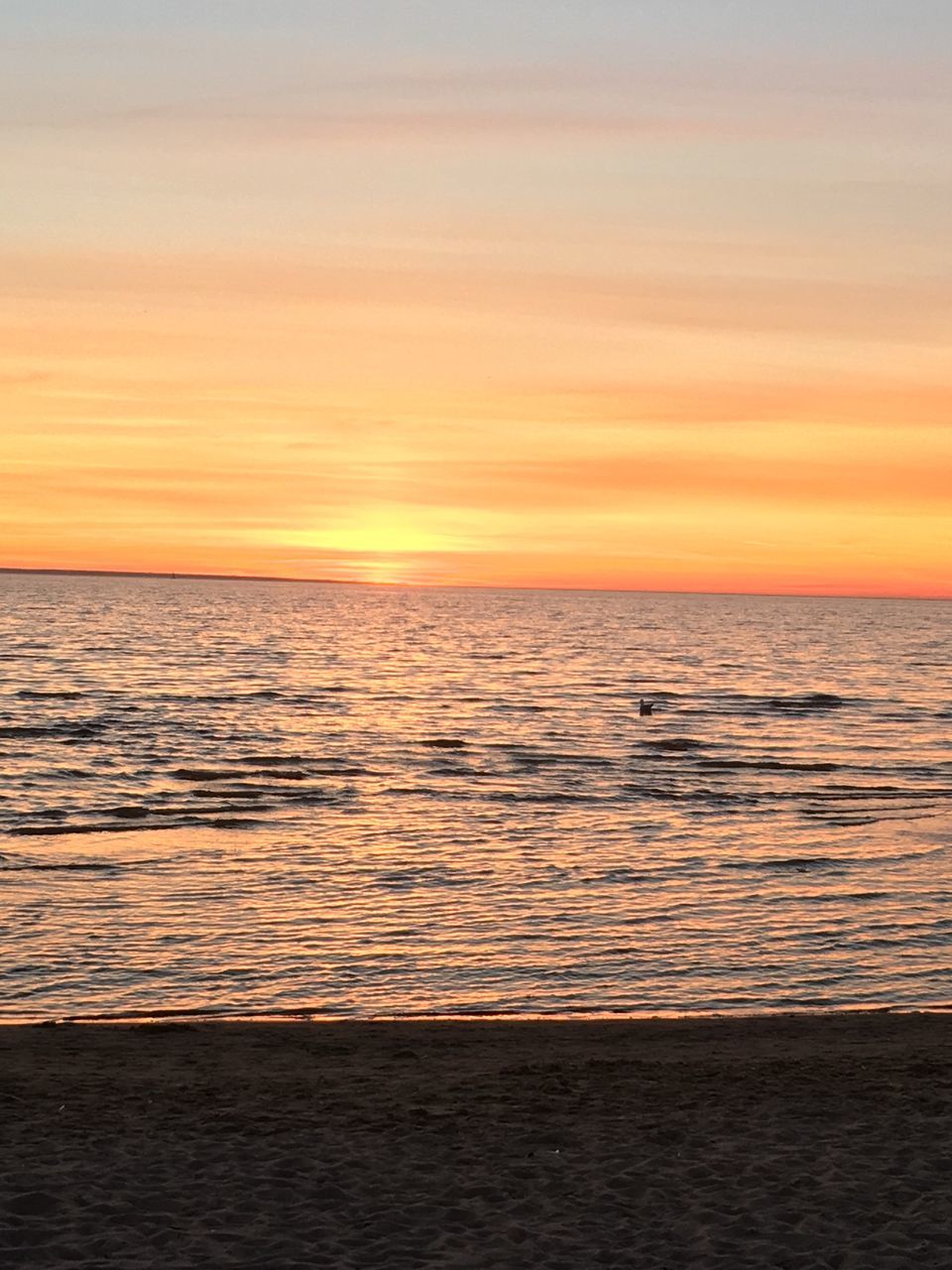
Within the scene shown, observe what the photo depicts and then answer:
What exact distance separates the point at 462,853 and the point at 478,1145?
567 inches

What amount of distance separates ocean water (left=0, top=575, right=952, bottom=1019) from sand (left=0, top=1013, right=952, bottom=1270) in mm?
1936

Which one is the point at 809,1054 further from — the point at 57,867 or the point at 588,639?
the point at 588,639

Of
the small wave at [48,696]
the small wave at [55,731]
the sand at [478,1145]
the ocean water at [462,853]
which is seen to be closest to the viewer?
the sand at [478,1145]

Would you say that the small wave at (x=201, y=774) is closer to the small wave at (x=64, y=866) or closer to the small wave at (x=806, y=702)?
the small wave at (x=64, y=866)

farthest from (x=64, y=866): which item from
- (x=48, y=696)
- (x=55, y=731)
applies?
(x=48, y=696)

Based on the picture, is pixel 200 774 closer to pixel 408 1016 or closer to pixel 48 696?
pixel 408 1016

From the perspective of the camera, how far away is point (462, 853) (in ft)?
80.7

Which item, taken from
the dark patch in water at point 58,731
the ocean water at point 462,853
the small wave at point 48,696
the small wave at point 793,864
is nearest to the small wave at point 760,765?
the ocean water at point 462,853

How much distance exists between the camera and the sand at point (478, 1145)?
8328 millimetres

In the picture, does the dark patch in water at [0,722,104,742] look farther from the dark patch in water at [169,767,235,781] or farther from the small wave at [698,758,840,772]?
the small wave at [698,758,840,772]

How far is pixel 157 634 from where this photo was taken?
397 ft

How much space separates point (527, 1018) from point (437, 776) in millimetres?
22084

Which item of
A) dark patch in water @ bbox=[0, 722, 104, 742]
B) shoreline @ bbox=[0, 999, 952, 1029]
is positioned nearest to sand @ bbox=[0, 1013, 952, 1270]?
shoreline @ bbox=[0, 999, 952, 1029]

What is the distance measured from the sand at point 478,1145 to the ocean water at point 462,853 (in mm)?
1936
